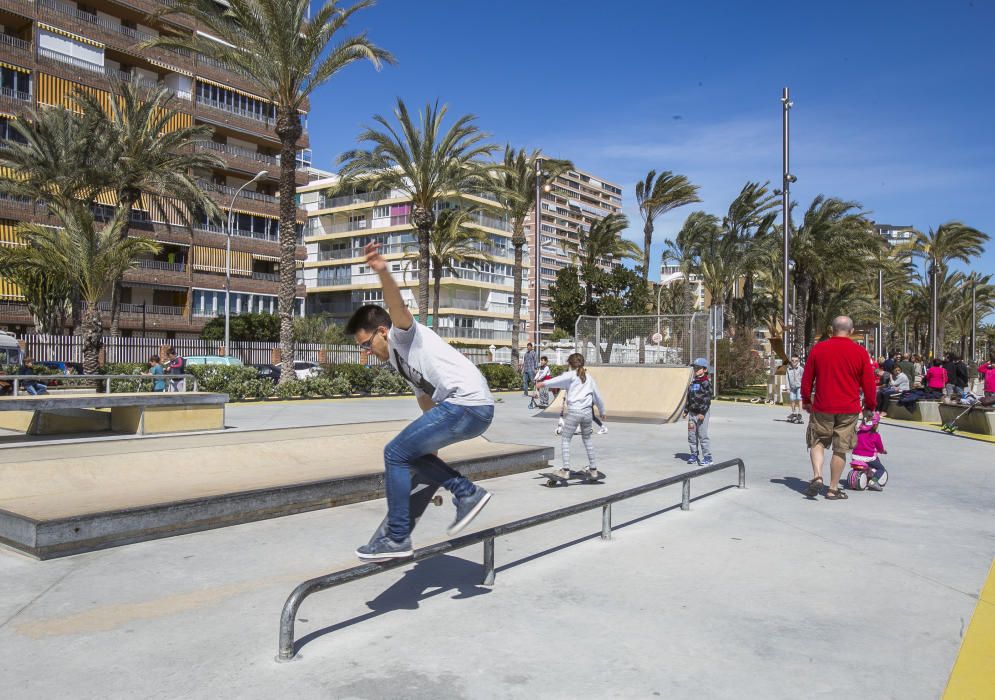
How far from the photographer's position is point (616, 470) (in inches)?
396

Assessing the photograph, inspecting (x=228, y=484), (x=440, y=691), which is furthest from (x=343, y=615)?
(x=228, y=484)

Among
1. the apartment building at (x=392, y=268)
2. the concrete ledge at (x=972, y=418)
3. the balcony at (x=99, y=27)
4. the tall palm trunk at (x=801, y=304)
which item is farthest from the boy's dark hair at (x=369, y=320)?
the apartment building at (x=392, y=268)

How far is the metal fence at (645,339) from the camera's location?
843 inches

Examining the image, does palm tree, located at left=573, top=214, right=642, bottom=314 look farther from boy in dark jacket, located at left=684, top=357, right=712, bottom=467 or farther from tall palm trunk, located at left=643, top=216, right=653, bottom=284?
boy in dark jacket, located at left=684, top=357, right=712, bottom=467

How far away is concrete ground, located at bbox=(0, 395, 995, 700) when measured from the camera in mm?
3311

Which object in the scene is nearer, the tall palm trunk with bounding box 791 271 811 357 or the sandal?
the sandal

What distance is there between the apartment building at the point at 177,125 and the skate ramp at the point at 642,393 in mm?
23724

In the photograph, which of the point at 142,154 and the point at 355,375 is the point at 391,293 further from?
the point at 142,154

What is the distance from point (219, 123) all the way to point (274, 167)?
4.88 meters

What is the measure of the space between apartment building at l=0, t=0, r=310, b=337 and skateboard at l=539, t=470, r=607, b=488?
30975mm

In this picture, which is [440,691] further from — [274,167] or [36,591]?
[274,167]

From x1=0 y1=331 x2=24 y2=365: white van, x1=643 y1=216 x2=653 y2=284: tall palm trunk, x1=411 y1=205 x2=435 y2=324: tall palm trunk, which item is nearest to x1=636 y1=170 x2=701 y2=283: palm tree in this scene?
x1=643 y1=216 x2=653 y2=284: tall palm trunk

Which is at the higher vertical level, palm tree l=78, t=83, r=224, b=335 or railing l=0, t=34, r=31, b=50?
railing l=0, t=34, r=31, b=50

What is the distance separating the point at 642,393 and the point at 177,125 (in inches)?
1562
